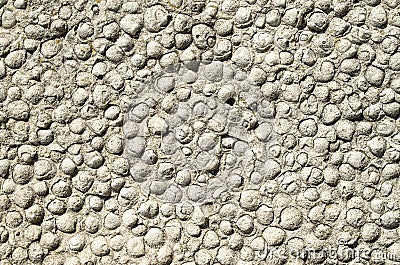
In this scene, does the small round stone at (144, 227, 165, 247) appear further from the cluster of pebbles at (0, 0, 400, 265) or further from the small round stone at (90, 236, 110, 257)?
the small round stone at (90, 236, 110, 257)

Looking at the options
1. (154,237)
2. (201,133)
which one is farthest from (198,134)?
(154,237)

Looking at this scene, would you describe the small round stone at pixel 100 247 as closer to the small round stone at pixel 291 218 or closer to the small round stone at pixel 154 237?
the small round stone at pixel 154 237

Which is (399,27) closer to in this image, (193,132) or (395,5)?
(395,5)

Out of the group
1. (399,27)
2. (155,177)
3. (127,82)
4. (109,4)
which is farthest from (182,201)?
(399,27)

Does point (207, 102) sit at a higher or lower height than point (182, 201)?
higher

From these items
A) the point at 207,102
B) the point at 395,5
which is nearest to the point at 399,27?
the point at 395,5

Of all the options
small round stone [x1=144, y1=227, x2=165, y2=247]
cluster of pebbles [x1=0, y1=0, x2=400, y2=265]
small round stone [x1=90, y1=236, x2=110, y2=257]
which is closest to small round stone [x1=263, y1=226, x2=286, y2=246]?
cluster of pebbles [x1=0, y1=0, x2=400, y2=265]

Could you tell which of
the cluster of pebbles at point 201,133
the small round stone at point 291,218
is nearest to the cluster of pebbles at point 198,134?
A: the cluster of pebbles at point 201,133

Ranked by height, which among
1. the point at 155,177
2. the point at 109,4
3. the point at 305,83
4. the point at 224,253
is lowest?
the point at 224,253
